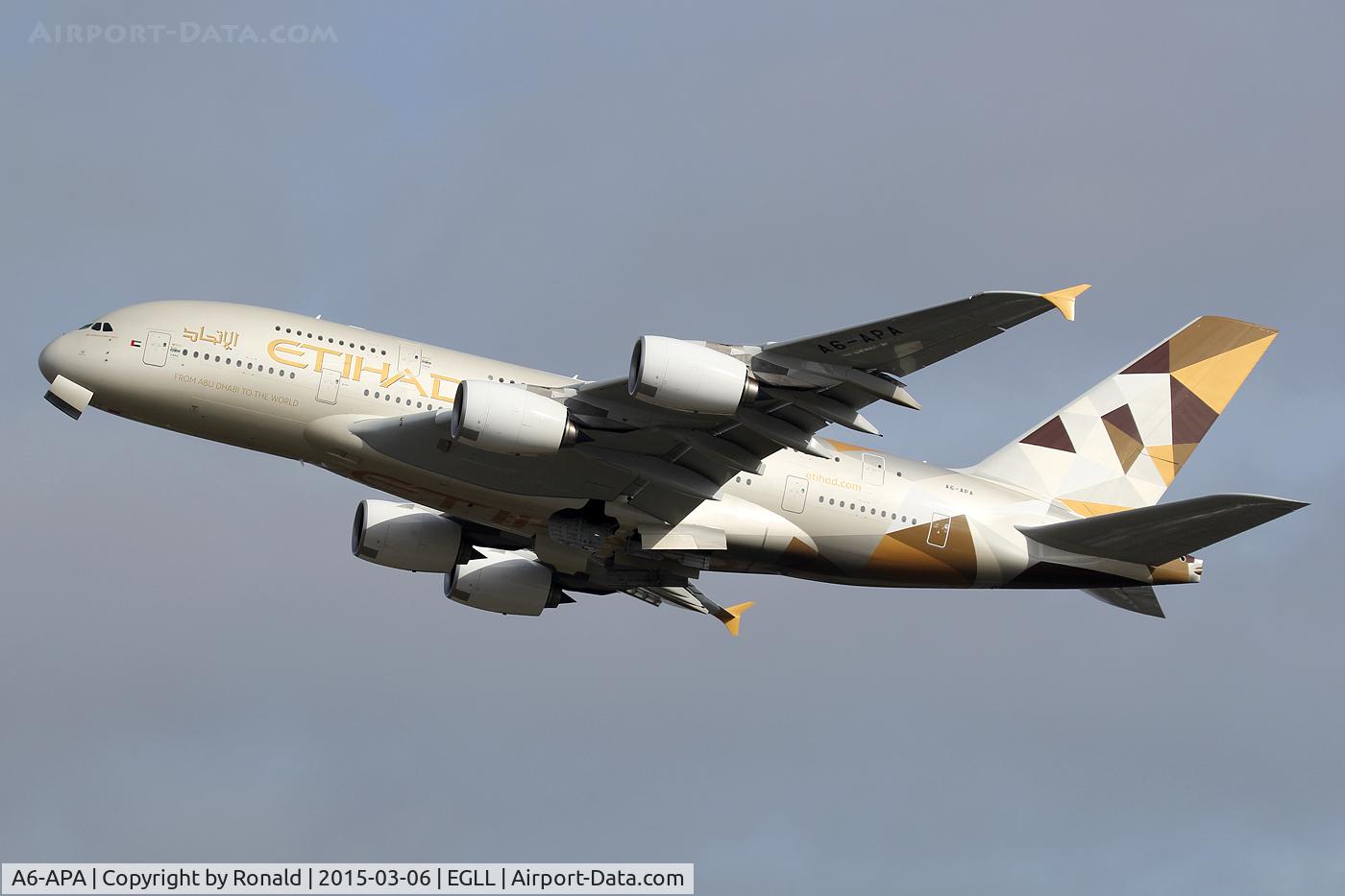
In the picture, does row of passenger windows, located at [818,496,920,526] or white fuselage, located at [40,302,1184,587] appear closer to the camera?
white fuselage, located at [40,302,1184,587]

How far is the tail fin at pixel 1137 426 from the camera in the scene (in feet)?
139

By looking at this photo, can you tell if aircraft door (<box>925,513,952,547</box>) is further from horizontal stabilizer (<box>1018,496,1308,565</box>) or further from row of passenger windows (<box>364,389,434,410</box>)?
row of passenger windows (<box>364,389,434,410</box>)

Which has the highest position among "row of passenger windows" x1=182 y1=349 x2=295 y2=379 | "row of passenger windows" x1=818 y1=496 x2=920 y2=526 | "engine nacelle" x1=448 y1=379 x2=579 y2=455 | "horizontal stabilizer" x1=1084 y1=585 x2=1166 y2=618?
"row of passenger windows" x1=182 y1=349 x2=295 y2=379

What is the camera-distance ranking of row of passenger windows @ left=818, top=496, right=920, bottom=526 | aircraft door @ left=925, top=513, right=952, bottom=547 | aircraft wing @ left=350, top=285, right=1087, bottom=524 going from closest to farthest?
aircraft wing @ left=350, top=285, right=1087, bottom=524 < row of passenger windows @ left=818, top=496, right=920, bottom=526 < aircraft door @ left=925, top=513, right=952, bottom=547

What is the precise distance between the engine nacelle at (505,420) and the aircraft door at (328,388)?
9.77ft

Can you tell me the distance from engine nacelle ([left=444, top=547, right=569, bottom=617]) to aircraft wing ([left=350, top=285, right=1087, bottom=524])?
808 centimetres

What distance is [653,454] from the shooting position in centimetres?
3597

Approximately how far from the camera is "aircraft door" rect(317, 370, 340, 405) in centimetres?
3525

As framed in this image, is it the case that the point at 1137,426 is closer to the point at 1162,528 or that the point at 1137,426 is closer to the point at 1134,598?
the point at 1134,598

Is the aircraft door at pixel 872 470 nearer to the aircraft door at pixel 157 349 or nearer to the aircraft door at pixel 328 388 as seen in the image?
the aircraft door at pixel 328 388

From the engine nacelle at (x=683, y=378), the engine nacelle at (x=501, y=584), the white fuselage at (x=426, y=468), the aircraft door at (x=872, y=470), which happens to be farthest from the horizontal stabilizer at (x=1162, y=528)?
the engine nacelle at (x=501, y=584)

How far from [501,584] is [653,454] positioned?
1001 cm

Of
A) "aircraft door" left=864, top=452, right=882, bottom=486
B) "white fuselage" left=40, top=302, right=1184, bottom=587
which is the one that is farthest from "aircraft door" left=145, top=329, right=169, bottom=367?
"aircraft door" left=864, top=452, right=882, bottom=486

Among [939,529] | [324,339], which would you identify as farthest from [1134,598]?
[324,339]
